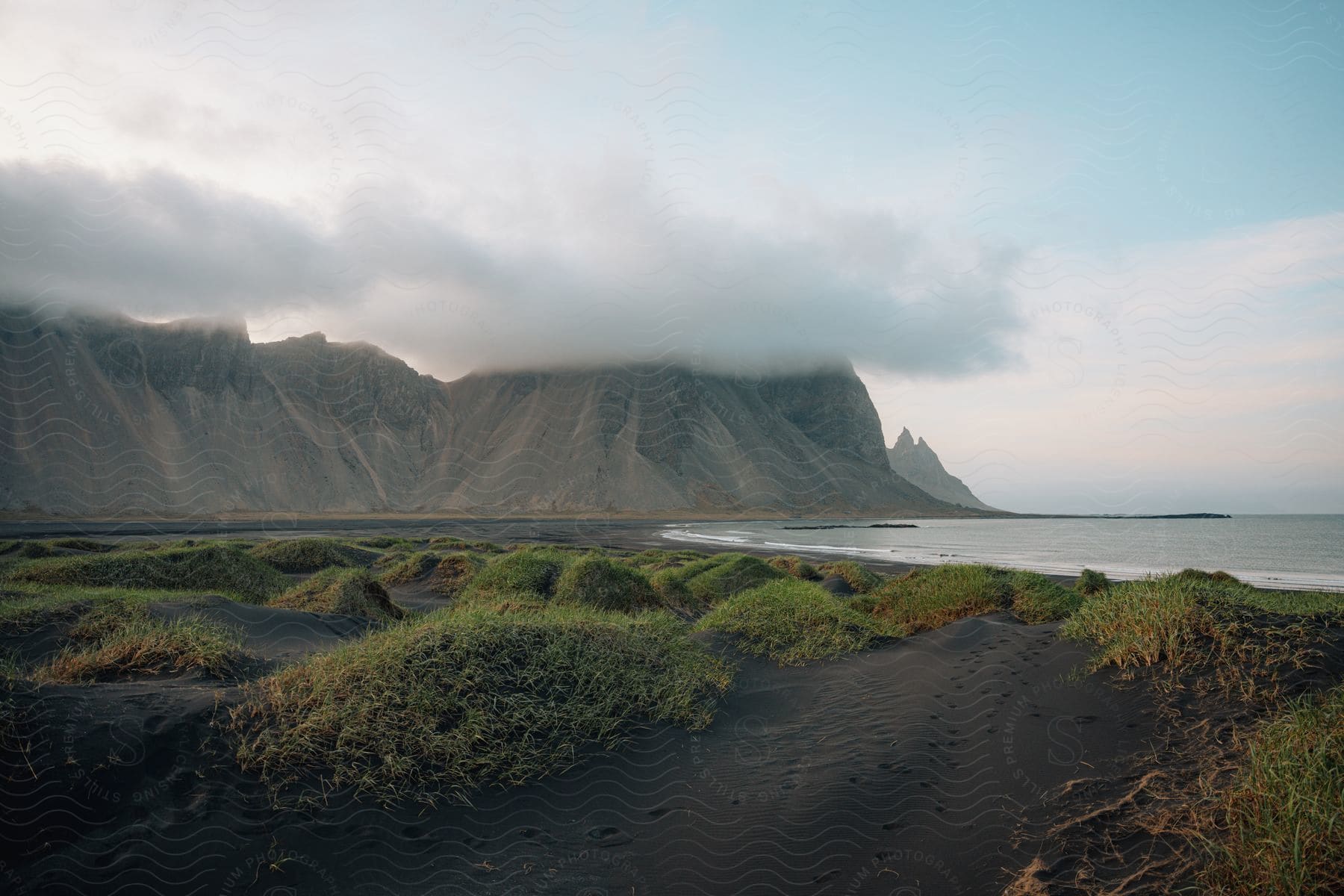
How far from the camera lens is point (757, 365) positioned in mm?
174250

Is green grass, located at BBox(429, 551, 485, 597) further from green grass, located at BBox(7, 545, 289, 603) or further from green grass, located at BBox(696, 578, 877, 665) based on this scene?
green grass, located at BBox(696, 578, 877, 665)

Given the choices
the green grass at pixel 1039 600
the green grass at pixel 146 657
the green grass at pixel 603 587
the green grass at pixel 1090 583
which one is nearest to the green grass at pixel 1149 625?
the green grass at pixel 1039 600

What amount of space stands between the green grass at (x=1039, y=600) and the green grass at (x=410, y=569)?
62.7 feet

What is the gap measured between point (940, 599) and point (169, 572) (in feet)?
63.5

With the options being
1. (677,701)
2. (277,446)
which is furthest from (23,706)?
(277,446)

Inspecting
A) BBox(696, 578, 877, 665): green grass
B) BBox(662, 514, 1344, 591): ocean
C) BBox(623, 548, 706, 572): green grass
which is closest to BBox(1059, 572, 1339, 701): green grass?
BBox(696, 578, 877, 665): green grass

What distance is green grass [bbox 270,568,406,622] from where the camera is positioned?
1493cm

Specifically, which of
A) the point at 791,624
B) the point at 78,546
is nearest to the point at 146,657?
the point at 791,624

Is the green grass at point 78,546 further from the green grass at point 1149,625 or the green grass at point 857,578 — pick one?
the green grass at point 1149,625

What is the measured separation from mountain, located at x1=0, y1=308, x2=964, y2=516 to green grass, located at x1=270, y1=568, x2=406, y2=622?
8408 centimetres

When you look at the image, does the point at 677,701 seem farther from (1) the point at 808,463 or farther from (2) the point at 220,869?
(1) the point at 808,463

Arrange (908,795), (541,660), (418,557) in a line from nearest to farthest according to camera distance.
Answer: (908,795)
(541,660)
(418,557)

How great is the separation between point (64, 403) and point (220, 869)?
115m


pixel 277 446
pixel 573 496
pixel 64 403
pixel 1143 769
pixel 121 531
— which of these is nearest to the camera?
pixel 1143 769
